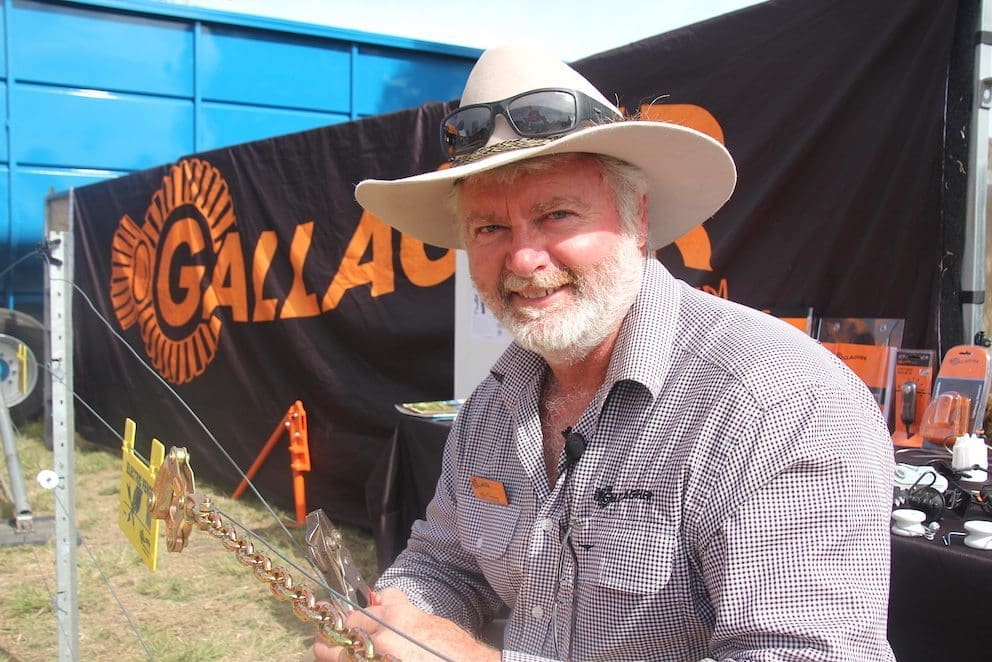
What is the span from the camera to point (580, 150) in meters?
1.38

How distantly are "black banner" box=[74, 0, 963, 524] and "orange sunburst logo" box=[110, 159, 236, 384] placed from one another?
0.02 metres

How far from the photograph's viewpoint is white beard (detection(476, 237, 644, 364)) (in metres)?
→ 1.40

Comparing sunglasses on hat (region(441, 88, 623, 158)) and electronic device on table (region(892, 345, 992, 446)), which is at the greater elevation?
sunglasses on hat (region(441, 88, 623, 158))

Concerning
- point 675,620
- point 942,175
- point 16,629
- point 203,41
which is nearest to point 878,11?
point 942,175

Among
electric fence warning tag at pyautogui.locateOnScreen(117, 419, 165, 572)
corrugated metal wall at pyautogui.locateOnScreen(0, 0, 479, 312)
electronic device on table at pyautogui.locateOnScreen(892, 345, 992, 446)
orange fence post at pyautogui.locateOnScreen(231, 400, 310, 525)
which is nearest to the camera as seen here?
electric fence warning tag at pyautogui.locateOnScreen(117, 419, 165, 572)

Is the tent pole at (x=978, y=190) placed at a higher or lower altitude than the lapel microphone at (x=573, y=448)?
higher

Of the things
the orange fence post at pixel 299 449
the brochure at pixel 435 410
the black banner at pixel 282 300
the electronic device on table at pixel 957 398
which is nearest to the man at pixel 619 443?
the electronic device on table at pixel 957 398

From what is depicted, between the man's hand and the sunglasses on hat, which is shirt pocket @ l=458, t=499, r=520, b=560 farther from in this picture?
the sunglasses on hat

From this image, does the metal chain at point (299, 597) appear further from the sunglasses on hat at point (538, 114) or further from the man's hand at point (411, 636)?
the sunglasses on hat at point (538, 114)

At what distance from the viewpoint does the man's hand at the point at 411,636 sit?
1.20 m

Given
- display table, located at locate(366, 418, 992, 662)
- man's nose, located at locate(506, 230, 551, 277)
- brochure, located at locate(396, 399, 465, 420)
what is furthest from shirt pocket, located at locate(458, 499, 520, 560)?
brochure, located at locate(396, 399, 465, 420)

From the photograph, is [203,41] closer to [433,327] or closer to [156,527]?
[433,327]

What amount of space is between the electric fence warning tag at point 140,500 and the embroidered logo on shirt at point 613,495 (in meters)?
0.88

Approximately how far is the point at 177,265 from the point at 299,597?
18.7ft
